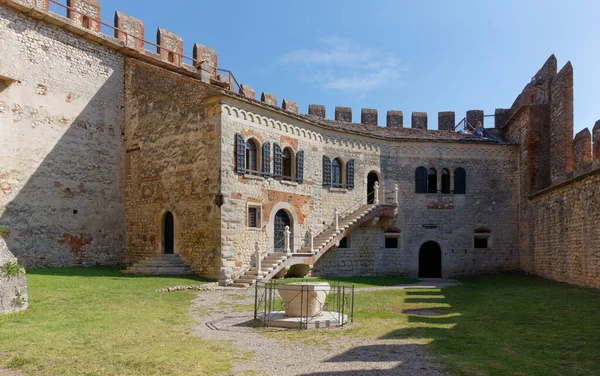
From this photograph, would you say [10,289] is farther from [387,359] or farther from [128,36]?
[128,36]

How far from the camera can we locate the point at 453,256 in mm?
27469

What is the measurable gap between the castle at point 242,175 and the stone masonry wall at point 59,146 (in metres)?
0.06

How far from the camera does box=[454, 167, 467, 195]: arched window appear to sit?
27.9 meters

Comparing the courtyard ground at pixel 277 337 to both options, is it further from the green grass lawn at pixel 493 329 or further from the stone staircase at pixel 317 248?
the stone staircase at pixel 317 248

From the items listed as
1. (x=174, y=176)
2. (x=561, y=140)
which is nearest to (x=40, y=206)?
(x=174, y=176)

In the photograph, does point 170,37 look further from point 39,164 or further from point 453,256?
point 453,256

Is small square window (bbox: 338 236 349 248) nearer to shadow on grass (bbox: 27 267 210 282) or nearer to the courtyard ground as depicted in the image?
shadow on grass (bbox: 27 267 210 282)

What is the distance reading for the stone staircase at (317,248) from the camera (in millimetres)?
19469

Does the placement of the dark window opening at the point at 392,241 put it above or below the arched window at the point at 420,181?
below

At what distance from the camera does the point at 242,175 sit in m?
20.3

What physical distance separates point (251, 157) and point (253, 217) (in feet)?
8.43

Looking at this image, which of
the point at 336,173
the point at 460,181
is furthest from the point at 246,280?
the point at 460,181

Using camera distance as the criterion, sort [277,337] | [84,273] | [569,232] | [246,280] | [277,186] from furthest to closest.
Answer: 1. [277,186]
2. [569,232]
3. [246,280]
4. [84,273]
5. [277,337]

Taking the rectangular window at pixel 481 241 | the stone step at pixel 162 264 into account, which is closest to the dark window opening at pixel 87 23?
the stone step at pixel 162 264
